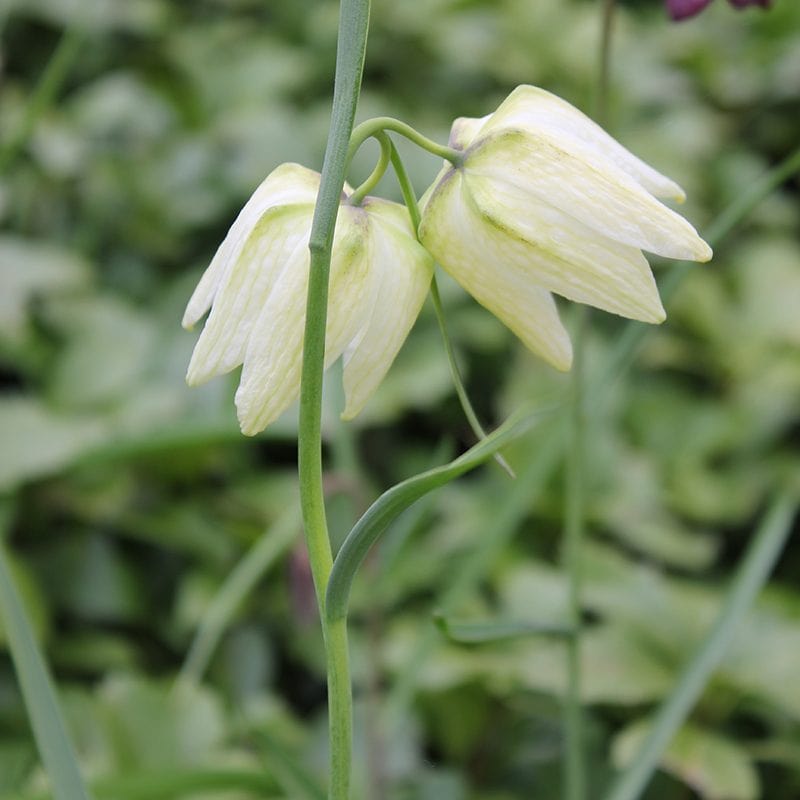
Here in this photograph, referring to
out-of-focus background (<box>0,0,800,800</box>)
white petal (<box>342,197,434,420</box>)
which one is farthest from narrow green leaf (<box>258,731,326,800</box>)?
white petal (<box>342,197,434,420</box>)

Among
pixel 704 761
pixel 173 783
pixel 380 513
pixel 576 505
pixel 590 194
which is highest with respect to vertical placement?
pixel 590 194

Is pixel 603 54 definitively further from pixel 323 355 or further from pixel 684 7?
pixel 323 355

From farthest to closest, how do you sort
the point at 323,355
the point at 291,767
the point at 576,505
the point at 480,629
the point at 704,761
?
the point at 704,761 < the point at 576,505 < the point at 291,767 < the point at 480,629 < the point at 323,355

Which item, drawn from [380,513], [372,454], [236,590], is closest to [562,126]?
[380,513]

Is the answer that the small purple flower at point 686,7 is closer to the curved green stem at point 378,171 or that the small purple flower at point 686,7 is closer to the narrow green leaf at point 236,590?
the curved green stem at point 378,171

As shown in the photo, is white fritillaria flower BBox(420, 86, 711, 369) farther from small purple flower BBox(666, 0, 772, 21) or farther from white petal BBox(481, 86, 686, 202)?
small purple flower BBox(666, 0, 772, 21)

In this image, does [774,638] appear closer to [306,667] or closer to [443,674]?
[443,674]

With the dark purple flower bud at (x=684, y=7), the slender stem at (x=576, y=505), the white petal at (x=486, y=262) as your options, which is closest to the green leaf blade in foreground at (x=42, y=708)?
the white petal at (x=486, y=262)
